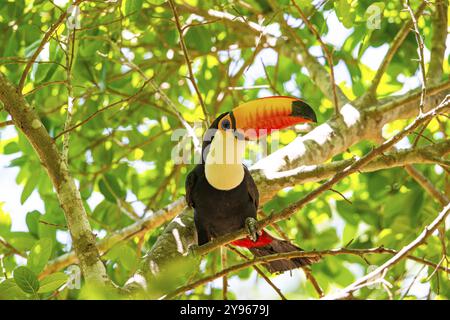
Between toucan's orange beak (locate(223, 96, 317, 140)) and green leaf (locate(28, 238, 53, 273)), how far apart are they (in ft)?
4.79

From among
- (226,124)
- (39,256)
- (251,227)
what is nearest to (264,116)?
(226,124)

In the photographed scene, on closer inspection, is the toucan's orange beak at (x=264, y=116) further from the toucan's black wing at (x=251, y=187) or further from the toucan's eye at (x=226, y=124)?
the toucan's black wing at (x=251, y=187)

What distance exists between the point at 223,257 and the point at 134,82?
2.52m

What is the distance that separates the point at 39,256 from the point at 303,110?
1696mm

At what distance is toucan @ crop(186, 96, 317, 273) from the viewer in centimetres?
370

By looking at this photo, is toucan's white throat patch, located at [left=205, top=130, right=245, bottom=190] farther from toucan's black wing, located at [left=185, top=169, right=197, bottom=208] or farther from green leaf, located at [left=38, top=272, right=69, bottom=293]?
green leaf, located at [left=38, top=272, right=69, bottom=293]

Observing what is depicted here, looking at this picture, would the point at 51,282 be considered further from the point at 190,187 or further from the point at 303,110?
the point at 303,110

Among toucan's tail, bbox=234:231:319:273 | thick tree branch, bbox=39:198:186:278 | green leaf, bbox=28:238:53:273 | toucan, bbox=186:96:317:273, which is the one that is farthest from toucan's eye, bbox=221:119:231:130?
green leaf, bbox=28:238:53:273

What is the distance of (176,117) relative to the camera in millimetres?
4613

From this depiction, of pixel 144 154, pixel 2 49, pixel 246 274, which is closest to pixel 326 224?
pixel 246 274

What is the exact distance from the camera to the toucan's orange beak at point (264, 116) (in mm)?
3746

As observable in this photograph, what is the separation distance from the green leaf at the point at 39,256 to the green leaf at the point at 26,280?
7.4 inches

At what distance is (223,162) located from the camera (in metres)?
3.74
